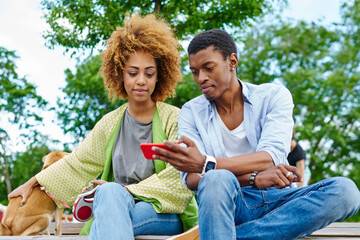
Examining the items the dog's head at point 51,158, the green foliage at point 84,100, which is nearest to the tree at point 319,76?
the green foliage at point 84,100

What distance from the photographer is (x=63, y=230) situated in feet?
13.5

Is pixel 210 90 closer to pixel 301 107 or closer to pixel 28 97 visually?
pixel 28 97

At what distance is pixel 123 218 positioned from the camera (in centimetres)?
228

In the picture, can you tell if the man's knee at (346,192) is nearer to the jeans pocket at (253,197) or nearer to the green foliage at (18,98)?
the jeans pocket at (253,197)

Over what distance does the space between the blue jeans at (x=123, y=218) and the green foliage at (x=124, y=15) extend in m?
4.74

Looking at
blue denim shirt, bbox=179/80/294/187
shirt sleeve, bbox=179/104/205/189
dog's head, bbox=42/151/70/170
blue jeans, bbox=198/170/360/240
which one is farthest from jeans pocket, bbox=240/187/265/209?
dog's head, bbox=42/151/70/170

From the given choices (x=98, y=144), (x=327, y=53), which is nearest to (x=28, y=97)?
(x=98, y=144)

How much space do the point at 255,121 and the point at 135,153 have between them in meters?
0.85

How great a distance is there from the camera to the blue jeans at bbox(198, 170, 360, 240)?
2.09 meters

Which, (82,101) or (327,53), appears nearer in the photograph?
(82,101)

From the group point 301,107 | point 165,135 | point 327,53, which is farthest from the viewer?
A: point 327,53

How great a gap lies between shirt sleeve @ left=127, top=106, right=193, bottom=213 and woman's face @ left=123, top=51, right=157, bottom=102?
560 millimetres

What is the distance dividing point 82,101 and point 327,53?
9440 millimetres

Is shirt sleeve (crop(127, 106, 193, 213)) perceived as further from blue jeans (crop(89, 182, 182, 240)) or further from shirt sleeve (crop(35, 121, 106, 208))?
shirt sleeve (crop(35, 121, 106, 208))
